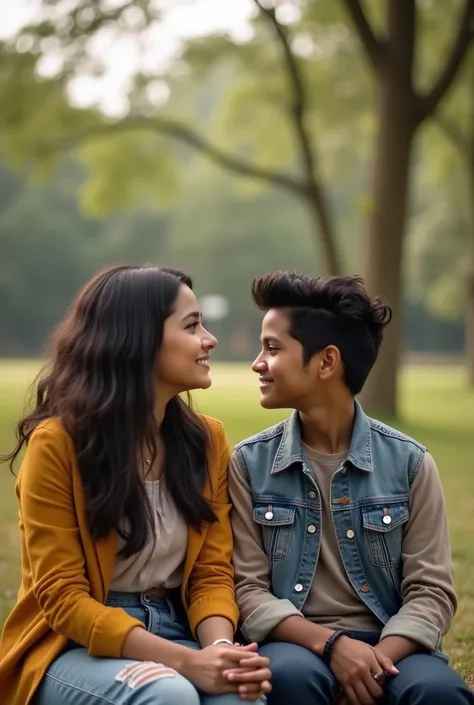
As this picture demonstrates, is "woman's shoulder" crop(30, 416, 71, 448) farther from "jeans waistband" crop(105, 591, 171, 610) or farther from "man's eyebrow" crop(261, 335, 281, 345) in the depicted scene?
"man's eyebrow" crop(261, 335, 281, 345)

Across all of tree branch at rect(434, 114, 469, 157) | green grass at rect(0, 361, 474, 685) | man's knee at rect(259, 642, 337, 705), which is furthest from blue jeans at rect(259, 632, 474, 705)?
tree branch at rect(434, 114, 469, 157)

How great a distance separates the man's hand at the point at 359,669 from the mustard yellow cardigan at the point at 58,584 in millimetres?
337

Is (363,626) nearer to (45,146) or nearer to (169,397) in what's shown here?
(169,397)

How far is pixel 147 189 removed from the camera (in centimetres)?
2106

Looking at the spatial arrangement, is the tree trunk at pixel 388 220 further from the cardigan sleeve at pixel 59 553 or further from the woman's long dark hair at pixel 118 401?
the cardigan sleeve at pixel 59 553

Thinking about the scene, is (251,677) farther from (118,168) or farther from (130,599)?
(118,168)

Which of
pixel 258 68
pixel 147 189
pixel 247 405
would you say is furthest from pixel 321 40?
pixel 247 405

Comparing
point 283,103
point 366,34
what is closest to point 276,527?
point 366,34

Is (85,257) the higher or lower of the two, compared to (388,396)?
higher

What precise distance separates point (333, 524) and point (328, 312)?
0.66 meters

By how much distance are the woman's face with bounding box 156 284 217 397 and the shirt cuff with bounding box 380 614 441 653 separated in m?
0.89

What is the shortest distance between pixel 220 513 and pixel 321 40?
17.5m

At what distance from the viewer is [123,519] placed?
3.06 meters

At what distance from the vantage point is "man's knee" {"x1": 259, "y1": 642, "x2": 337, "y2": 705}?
9.47ft
